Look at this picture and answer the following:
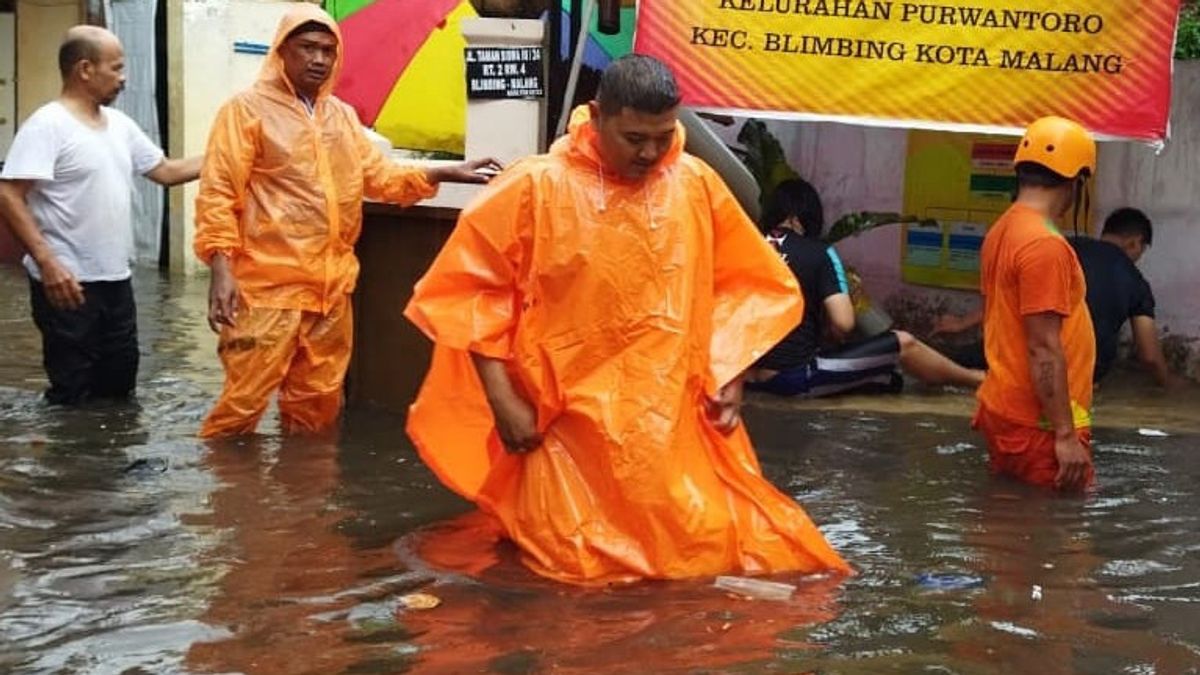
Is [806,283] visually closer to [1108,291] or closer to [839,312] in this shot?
[839,312]

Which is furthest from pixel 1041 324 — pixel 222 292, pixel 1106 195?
pixel 1106 195

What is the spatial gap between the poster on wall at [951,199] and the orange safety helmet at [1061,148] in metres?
3.34

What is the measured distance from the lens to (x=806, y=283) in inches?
337

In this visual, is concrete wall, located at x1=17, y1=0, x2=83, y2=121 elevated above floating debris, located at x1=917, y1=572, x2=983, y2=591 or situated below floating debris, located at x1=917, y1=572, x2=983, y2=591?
above

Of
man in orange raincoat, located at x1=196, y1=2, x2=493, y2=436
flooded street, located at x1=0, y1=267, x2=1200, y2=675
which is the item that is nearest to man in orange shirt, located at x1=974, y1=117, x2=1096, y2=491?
flooded street, located at x1=0, y1=267, x2=1200, y2=675

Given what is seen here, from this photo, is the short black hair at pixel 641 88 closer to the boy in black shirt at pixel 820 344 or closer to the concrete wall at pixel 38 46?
the boy in black shirt at pixel 820 344

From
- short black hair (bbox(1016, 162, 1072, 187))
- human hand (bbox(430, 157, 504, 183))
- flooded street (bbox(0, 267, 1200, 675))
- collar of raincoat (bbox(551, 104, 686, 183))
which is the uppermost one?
collar of raincoat (bbox(551, 104, 686, 183))

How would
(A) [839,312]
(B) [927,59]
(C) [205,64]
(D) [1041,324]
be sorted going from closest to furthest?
(D) [1041,324], (B) [927,59], (A) [839,312], (C) [205,64]

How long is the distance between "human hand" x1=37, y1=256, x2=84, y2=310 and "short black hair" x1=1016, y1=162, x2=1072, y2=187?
12.7ft

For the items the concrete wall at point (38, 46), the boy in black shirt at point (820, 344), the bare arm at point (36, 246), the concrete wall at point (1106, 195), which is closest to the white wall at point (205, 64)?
the concrete wall at point (38, 46)

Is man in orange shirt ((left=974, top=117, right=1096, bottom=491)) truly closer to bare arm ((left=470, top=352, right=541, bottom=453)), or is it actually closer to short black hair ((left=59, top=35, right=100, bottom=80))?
bare arm ((left=470, top=352, right=541, bottom=453))

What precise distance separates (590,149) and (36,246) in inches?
136

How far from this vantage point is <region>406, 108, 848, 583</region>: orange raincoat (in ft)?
16.1

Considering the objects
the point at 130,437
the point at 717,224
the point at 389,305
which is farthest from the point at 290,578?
the point at 389,305
